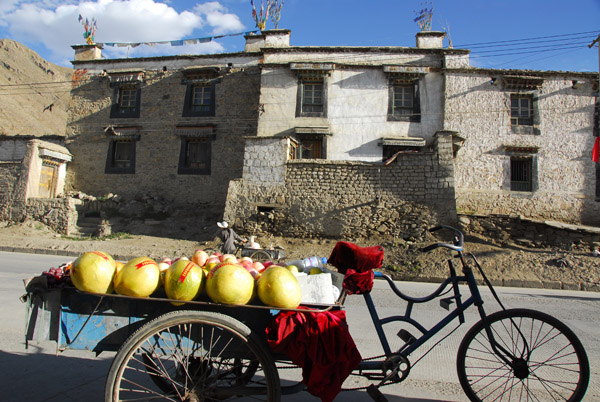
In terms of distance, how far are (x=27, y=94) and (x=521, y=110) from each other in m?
59.0

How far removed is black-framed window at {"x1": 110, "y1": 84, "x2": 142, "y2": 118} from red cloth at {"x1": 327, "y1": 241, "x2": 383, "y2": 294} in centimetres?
2124

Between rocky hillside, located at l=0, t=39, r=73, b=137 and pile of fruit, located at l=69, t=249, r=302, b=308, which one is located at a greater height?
rocky hillside, located at l=0, t=39, r=73, b=137

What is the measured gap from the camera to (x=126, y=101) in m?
21.4

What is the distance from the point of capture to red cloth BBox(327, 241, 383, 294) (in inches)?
108

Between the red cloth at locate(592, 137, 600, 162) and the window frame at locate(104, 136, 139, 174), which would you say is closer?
the red cloth at locate(592, 137, 600, 162)

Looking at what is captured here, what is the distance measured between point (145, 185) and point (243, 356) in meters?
19.7

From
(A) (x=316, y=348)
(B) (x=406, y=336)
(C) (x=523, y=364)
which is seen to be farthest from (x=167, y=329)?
(C) (x=523, y=364)

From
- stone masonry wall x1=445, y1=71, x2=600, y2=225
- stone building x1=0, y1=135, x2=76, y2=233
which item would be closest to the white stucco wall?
stone masonry wall x1=445, y1=71, x2=600, y2=225

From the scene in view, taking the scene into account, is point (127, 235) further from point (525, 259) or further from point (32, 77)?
point (32, 77)

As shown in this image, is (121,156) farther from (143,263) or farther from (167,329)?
(167,329)

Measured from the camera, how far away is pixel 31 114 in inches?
1816

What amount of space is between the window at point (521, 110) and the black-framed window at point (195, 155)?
15.3m

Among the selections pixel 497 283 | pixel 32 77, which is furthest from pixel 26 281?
pixel 32 77

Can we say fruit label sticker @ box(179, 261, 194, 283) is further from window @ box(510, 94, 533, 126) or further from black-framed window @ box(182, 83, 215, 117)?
window @ box(510, 94, 533, 126)
